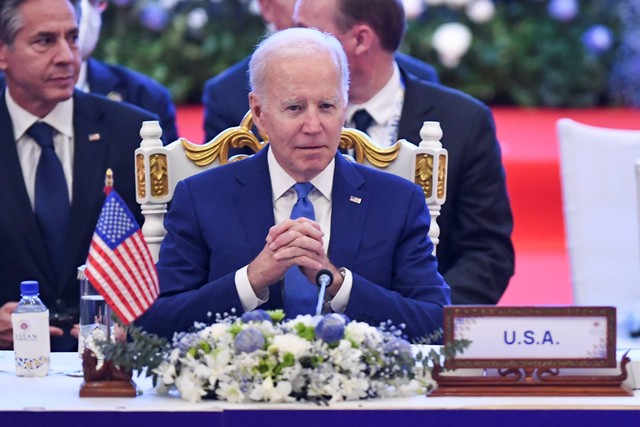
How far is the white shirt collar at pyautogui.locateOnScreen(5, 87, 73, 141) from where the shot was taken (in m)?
4.32

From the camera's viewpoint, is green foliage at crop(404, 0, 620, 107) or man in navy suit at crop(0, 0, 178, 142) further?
green foliage at crop(404, 0, 620, 107)

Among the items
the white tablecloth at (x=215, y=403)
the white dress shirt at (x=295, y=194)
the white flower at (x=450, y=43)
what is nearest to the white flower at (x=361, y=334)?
the white tablecloth at (x=215, y=403)

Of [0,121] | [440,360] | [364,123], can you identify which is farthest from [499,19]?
[440,360]

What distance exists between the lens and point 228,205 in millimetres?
3537

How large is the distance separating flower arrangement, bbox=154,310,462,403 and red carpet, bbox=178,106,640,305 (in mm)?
4155

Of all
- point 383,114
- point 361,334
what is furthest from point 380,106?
point 361,334

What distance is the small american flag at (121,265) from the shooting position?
2.91m

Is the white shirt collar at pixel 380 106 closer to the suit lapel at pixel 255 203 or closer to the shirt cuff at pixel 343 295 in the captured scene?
the suit lapel at pixel 255 203

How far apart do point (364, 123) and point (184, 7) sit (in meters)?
3.81

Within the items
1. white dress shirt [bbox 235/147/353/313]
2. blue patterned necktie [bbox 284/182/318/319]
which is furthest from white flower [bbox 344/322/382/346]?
white dress shirt [bbox 235/147/353/313]

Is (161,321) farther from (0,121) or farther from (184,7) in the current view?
(184,7)

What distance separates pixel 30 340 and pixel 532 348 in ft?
3.43

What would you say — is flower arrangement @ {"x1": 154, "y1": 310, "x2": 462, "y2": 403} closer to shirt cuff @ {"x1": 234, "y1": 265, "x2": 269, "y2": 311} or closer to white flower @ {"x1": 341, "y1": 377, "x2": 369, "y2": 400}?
white flower @ {"x1": 341, "y1": 377, "x2": 369, "y2": 400}

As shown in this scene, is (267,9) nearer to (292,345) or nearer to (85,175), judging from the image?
(85,175)
